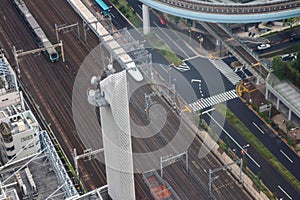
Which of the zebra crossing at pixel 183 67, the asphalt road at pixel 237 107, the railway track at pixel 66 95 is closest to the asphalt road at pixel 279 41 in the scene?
the asphalt road at pixel 237 107

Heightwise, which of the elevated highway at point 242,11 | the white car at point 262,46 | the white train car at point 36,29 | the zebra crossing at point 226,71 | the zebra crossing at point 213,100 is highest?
the white train car at point 36,29

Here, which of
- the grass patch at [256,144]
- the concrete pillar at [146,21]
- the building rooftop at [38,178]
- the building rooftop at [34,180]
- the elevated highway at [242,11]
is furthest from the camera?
the concrete pillar at [146,21]

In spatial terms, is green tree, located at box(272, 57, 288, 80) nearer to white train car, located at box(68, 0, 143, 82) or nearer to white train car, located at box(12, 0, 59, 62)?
white train car, located at box(68, 0, 143, 82)

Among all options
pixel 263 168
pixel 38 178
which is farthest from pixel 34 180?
pixel 263 168

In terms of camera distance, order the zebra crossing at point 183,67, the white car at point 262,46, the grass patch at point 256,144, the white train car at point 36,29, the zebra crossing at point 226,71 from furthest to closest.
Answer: the white car at point 262,46 → the white train car at point 36,29 → the zebra crossing at point 183,67 → the zebra crossing at point 226,71 → the grass patch at point 256,144

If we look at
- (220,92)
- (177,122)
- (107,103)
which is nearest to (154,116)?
(177,122)

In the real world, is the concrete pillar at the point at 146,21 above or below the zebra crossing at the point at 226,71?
above

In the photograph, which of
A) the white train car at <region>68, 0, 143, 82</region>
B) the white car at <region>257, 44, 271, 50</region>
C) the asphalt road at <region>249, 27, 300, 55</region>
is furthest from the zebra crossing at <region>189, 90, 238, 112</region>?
the white car at <region>257, 44, 271, 50</region>

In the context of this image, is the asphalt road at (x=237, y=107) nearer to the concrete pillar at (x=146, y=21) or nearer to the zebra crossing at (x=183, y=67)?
the zebra crossing at (x=183, y=67)
